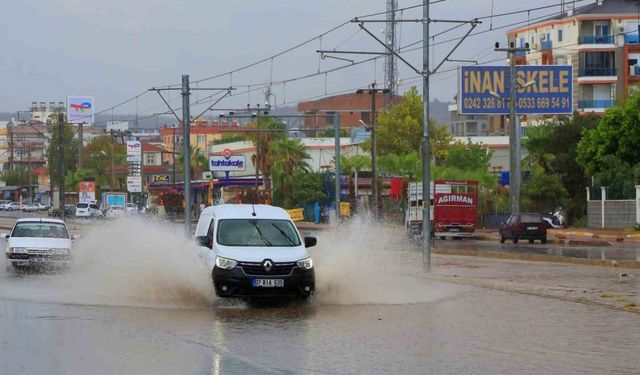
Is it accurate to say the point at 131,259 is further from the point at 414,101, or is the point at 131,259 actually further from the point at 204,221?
A: the point at 414,101

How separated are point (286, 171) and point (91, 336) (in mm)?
84517

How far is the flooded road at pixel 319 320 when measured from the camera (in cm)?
1373

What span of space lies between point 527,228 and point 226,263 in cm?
3736

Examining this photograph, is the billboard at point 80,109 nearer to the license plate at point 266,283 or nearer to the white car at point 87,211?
the white car at point 87,211

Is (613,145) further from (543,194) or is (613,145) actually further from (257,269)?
(257,269)

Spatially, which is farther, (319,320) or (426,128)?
(426,128)

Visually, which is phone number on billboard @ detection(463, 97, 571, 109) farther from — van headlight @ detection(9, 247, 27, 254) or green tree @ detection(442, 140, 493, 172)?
van headlight @ detection(9, 247, 27, 254)

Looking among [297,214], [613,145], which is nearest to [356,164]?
[297,214]

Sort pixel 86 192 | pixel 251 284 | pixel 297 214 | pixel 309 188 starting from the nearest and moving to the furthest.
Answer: pixel 251 284, pixel 297 214, pixel 309 188, pixel 86 192

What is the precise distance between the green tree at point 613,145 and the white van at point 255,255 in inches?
1859

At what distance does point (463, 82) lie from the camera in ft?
246

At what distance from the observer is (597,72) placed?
103 meters

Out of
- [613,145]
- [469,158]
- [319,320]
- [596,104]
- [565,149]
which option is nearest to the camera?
[319,320]

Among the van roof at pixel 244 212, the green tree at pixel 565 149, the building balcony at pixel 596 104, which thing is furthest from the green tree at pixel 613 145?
the van roof at pixel 244 212
